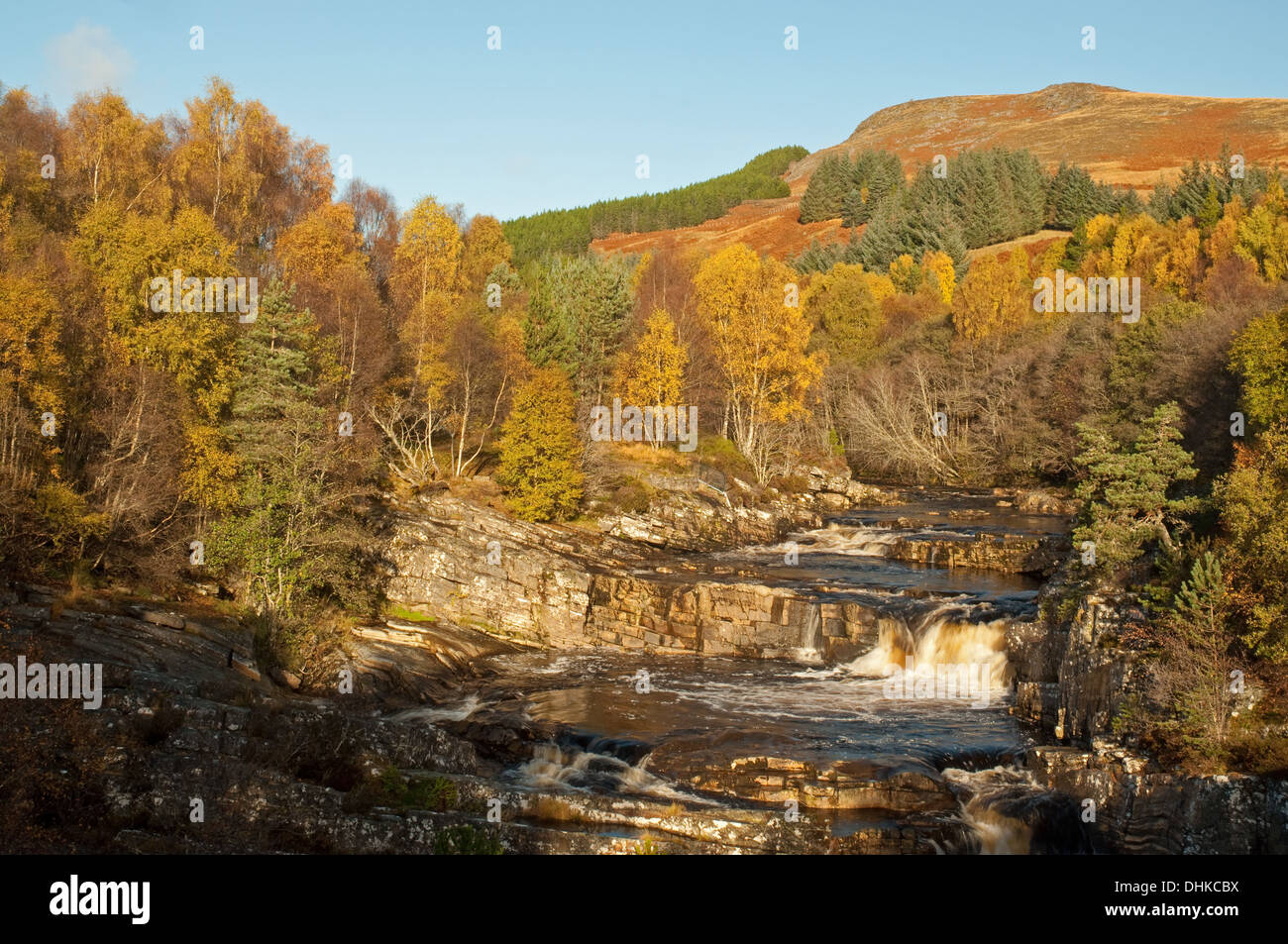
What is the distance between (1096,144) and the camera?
161 m

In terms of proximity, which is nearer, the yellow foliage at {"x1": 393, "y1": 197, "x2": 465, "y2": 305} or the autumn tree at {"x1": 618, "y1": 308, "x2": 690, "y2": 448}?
the autumn tree at {"x1": 618, "y1": 308, "x2": 690, "y2": 448}

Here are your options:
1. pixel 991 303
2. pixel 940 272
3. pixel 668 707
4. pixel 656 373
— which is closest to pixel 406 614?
pixel 668 707

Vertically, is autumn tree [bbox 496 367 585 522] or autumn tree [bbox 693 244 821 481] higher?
autumn tree [bbox 693 244 821 481]

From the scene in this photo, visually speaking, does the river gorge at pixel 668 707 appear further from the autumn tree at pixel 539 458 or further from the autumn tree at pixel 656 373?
the autumn tree at pixel 656 373

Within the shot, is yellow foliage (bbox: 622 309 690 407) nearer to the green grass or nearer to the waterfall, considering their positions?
the green grass

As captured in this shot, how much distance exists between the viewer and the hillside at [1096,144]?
140 meters

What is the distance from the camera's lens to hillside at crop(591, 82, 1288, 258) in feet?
458

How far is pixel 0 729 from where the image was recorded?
44.8 feet

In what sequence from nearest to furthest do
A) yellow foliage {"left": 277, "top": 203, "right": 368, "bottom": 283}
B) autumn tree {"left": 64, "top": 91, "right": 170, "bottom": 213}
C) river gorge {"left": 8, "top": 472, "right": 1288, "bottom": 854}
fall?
river gorge {"left": 8, "top": 472, "right": 1288, "bottom": 854}
autumn tree {"left": 64, "top": 91, "right": 170, "bottom": 213}
yellow foliage {"left": 277, "top": 203, "right": 368, "bottom": 283}

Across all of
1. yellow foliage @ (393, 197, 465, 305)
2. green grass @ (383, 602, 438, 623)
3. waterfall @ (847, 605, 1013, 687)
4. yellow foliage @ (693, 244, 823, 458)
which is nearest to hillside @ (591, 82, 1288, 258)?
yellow foliage @ (393, 197, 465, 305)

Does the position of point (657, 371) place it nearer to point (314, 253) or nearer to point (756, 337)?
point (756, 337)

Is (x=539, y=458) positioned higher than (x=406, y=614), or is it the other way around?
(x=539, y=458)
